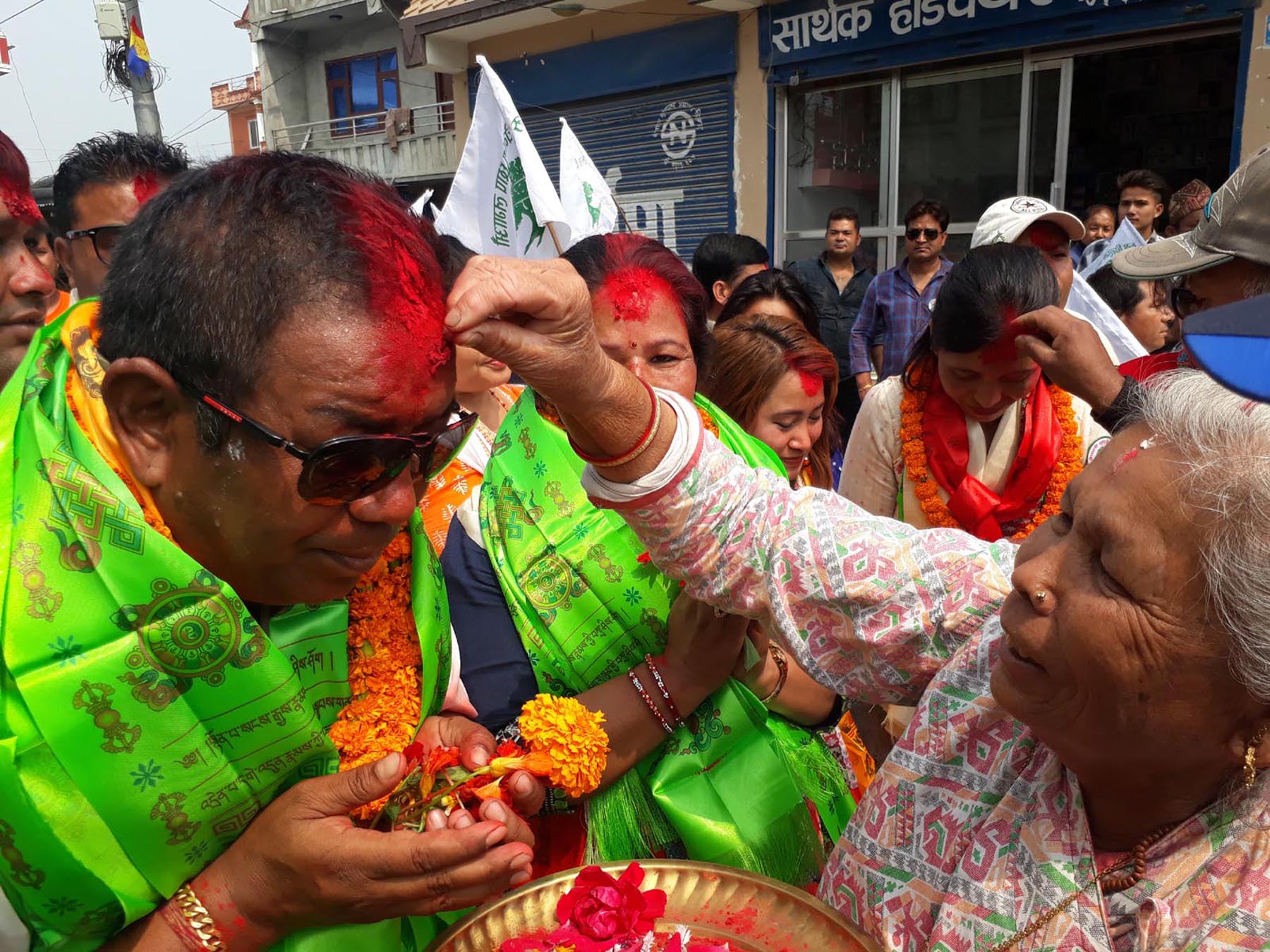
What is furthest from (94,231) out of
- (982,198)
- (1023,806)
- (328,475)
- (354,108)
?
(354,108)

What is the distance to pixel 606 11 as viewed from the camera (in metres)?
12.8

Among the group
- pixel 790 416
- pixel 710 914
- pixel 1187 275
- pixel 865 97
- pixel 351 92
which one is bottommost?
pixel 710 914

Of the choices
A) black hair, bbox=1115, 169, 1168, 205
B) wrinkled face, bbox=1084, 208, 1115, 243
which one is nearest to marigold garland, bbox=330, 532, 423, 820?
black hair, bbox=1115, 169, 1168, 205

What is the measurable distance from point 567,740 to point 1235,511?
1.11 metres

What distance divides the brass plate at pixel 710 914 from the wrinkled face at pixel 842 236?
7387mm

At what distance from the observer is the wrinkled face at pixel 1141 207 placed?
7195 millimetres

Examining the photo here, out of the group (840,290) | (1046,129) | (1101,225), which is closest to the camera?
(1101,225)

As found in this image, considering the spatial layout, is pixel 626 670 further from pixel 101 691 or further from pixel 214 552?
pixel 101 691

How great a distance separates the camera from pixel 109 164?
3826 mm

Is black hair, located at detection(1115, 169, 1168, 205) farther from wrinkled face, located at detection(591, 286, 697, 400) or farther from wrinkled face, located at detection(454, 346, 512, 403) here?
wrinkled face, located at detection(591, 286, 697, 400)

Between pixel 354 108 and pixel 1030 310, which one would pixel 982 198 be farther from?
pixel 354 108

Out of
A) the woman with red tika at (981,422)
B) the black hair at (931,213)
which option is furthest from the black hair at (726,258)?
the woman with red tika at (981,422)

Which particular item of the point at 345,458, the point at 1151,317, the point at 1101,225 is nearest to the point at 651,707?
the point at 345,458

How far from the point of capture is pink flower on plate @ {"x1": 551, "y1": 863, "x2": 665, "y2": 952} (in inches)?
61.7
